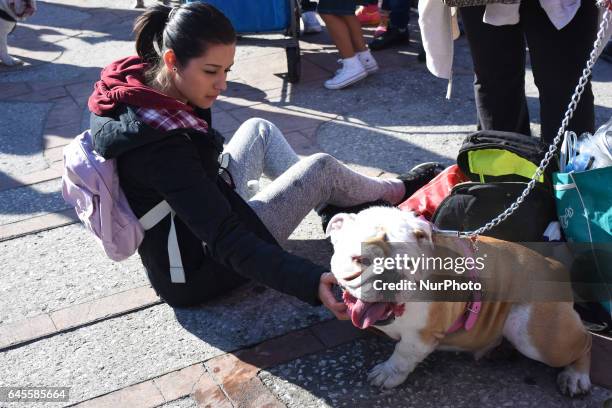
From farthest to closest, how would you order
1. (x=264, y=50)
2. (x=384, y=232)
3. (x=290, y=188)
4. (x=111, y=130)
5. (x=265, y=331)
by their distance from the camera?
(x=264, y=50) → (x=290, y=188) → (x=265, y=331) → (x=111, y=130) → (x=384, y=232)

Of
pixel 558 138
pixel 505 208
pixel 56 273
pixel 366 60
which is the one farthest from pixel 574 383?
pixel 366 60

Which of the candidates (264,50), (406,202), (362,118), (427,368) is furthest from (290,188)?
(264,50)

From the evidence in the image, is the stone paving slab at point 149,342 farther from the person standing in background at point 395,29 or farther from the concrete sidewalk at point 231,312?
the person standing in background at point 395,29

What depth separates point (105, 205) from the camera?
2756 millimetres

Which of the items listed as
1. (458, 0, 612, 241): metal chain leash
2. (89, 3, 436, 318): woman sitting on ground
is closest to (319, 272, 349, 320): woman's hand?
(89, 3, 436, 318): woman sitting on ground

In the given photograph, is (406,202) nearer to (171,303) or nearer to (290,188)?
(290,188)

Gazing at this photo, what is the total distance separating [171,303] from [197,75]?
3.35 feet

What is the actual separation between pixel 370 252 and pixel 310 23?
539 cm

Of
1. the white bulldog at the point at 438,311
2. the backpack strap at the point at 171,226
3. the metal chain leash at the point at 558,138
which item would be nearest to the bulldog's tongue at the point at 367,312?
the white bulldog at the point at 438,311

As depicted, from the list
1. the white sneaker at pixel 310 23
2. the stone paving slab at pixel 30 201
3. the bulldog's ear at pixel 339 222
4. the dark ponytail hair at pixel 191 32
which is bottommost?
the stone paving slab at pixel 30 201

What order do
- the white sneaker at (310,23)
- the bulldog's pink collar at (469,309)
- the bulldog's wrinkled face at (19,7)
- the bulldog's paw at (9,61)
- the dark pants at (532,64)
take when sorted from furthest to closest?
the white sneaker at (310,23) → the bulldog's paw at (9,61) → the bulldog's wrinkled face at (19,7) → the dark pants at (532,64) → the bulldog's pink collar at (469,309)

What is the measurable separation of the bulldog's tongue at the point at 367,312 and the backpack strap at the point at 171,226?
94 cm

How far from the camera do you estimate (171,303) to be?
3.13 meters

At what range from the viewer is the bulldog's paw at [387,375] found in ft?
8.45
